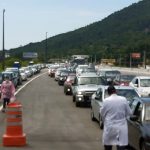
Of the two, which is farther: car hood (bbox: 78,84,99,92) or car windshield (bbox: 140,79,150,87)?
car windshield (bbox: 140,79,150,87)

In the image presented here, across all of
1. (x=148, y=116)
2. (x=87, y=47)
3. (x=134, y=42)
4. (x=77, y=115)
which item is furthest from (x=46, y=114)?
(x=87, y=47)

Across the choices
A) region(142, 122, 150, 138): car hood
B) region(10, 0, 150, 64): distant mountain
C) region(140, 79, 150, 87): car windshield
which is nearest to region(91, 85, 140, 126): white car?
region(142, 122, 150, 138): car hood

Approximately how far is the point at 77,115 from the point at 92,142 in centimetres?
895

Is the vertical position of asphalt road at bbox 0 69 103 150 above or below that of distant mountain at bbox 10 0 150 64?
below

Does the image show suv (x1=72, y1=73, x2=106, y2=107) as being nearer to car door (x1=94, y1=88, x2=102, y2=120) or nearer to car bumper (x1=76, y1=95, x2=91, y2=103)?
car bumper (x1=76, y1=95, x2=91, y2=103)

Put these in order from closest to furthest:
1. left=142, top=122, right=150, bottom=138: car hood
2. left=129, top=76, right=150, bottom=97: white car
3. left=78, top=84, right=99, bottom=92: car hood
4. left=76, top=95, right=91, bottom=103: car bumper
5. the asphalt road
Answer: left=142, top=122, right=150, bottom=138: car hood, the asphalt road, left=76, top=95, right=91, bottom=103: car bumper, left=78, top=84, right=99, bottom=92: car hood, left=129, top=76, right=150, bottom=97: white car

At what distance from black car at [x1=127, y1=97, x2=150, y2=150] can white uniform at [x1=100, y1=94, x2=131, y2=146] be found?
4.08 ft

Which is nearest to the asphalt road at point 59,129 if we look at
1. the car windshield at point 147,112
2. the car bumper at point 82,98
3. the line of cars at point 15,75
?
the car bumper at point 82,98

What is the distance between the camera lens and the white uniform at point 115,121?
35.3 ft

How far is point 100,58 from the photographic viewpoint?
189m

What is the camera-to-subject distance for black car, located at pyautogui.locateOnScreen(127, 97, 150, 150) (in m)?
12.2

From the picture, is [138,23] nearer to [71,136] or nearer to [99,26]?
[99,26]

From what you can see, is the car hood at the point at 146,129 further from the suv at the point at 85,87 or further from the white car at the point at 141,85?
the white car at the point at 141,85

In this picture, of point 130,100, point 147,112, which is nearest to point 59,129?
point 130,100
